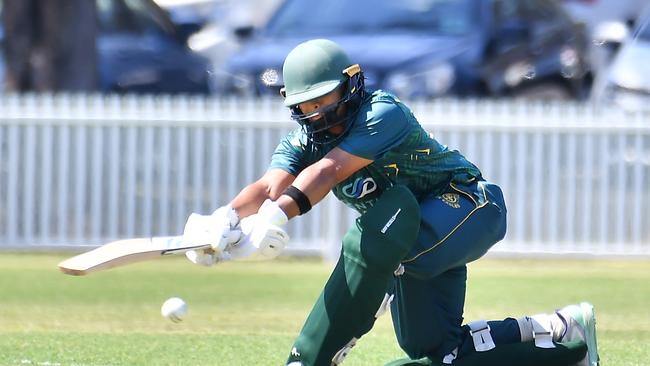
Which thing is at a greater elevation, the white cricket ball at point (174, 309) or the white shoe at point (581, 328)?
the white cricket ball at point (174, 309)

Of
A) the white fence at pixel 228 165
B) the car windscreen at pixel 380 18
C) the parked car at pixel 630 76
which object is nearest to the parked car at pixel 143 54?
the car windscreen at pixel 380 18

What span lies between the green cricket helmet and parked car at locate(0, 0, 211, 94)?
11472 millimetres

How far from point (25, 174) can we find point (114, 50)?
4937 millimetres

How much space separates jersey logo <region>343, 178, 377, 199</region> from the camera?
5680 millimetres

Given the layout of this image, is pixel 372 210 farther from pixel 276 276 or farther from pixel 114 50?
pixel 114 50

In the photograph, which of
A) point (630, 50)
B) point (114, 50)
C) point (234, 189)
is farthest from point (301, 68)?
point (114, 50)

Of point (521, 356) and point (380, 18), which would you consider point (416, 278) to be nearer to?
point (521, 356)

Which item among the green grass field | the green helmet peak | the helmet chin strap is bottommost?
the green grass field

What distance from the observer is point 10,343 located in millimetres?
7156

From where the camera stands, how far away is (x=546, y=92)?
17.1 meters

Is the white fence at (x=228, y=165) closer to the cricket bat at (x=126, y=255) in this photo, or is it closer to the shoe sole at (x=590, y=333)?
the shoe sole at (x=590, y=333)

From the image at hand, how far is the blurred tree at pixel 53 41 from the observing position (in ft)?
51.9

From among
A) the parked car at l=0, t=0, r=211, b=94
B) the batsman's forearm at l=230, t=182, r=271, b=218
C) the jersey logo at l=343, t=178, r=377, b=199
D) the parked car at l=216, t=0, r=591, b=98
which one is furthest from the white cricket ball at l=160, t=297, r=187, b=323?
the parked car at l=0, t=0, r=211, b=94

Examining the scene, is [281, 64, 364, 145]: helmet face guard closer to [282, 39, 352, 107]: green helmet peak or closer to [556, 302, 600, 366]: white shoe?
[282, 39, 352, 107]: green helmet peak
